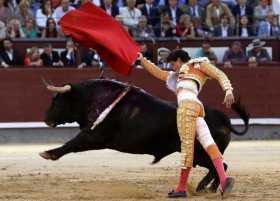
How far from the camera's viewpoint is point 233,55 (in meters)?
14.6

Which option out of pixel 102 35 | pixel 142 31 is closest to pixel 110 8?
pixel 142 31

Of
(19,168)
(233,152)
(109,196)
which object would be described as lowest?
(233,152)

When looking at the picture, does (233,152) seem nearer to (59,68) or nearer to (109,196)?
(59,68)

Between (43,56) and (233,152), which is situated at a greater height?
(43,56)

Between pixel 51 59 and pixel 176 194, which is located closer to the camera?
pixel 176 194

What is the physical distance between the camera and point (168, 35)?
14547mm

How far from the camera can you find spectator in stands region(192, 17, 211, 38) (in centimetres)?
1458

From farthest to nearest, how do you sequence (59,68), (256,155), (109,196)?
(59,68)
(256,155)
(109,196)

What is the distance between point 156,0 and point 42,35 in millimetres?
2132

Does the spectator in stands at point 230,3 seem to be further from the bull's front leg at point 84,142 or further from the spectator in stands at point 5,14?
the bull's front leg at point 84,142

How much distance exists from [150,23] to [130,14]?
50 cm

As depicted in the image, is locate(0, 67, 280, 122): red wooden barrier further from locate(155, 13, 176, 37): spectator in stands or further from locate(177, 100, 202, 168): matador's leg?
locate(177, 100, 202, 168): matador's leg

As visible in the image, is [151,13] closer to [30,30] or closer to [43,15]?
[43,15]

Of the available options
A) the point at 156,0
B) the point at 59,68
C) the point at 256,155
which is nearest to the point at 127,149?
the point at 256,155
